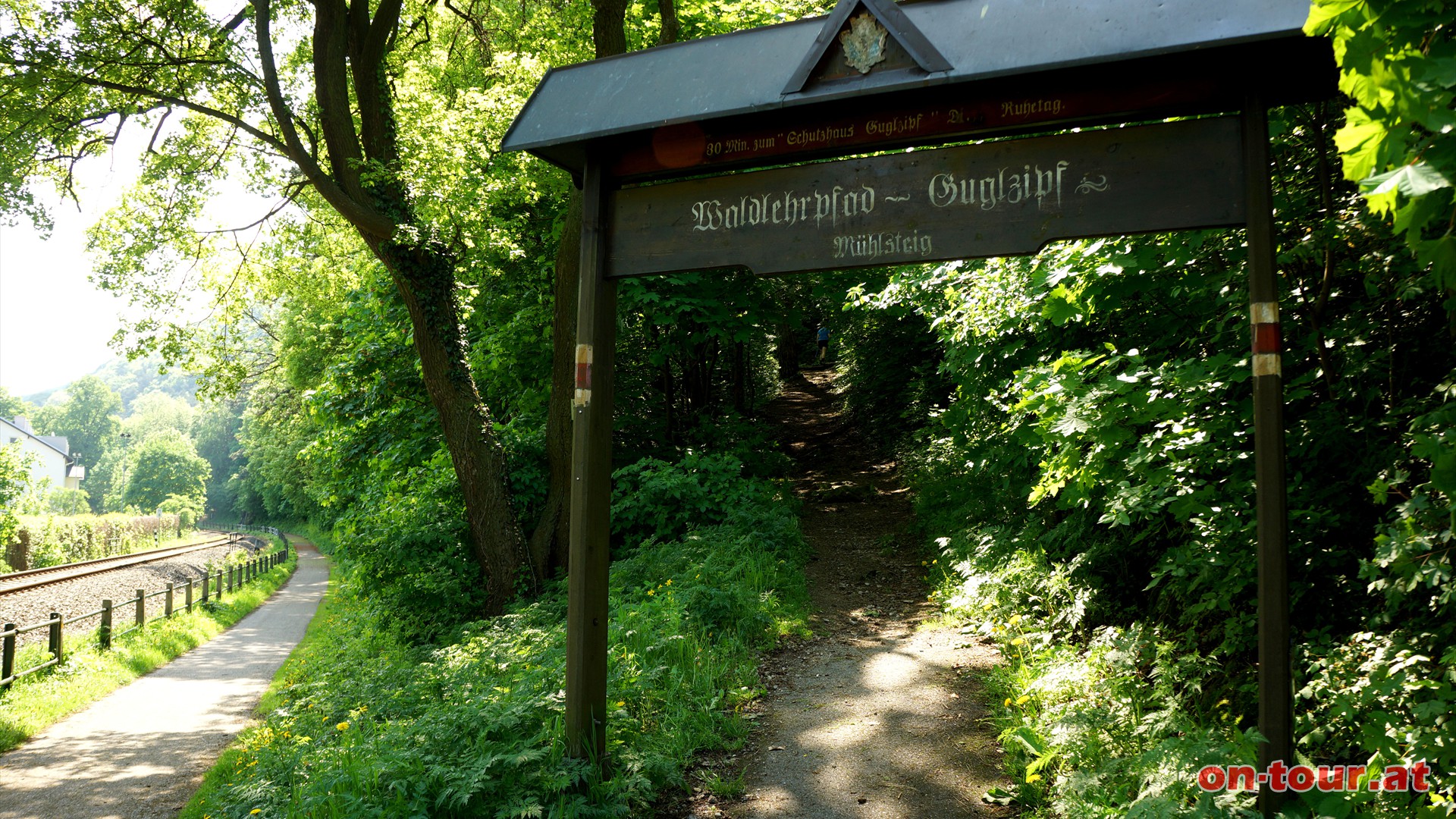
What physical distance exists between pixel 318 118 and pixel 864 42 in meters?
9.85

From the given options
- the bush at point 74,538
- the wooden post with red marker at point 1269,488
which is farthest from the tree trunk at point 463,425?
the bush at point 74,538

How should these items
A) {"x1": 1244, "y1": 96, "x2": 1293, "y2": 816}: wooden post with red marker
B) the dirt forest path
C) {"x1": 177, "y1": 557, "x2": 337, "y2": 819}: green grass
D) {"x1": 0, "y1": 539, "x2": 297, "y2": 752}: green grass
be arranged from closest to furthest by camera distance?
1. {"x1": 1244, "y1": 96, "x2": 1293, "y2": 816}: wooden post with red marker
2. the dirt forest path
3. {"x1": 177, "y1": 557, "x2": 337, "y2": 819}: green grass
4. {"x1": 0, "y1": 539, "x2": 297, "y2": 752}: green grass

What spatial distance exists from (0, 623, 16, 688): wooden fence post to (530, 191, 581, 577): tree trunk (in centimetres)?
772

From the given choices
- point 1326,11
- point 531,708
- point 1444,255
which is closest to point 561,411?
point 531,708

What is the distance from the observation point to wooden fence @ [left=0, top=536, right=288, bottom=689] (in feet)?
39.5

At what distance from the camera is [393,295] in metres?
12.9

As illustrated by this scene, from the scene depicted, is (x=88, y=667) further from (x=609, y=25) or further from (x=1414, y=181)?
(x=1414, y=181)

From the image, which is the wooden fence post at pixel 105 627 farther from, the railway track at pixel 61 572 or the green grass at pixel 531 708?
the green grass at pixel 531 708

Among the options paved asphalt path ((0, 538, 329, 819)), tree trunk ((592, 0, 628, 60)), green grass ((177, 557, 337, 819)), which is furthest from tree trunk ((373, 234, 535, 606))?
paved asphalt path ((0, 538, 329, 819))

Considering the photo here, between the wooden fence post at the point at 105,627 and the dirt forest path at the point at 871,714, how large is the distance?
42.3ft

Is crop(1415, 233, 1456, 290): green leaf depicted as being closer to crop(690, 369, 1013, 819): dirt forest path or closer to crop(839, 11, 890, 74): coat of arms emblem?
crop(839, 11, 890, 74): coat of arms emblem

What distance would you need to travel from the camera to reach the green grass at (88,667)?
11188 millimetres

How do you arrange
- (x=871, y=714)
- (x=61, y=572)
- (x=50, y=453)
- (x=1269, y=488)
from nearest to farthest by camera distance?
(x=1269, y=488), (x=871, y=714), (x=61, y=572), (x=50, y=453)

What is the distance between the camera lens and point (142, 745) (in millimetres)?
10492
